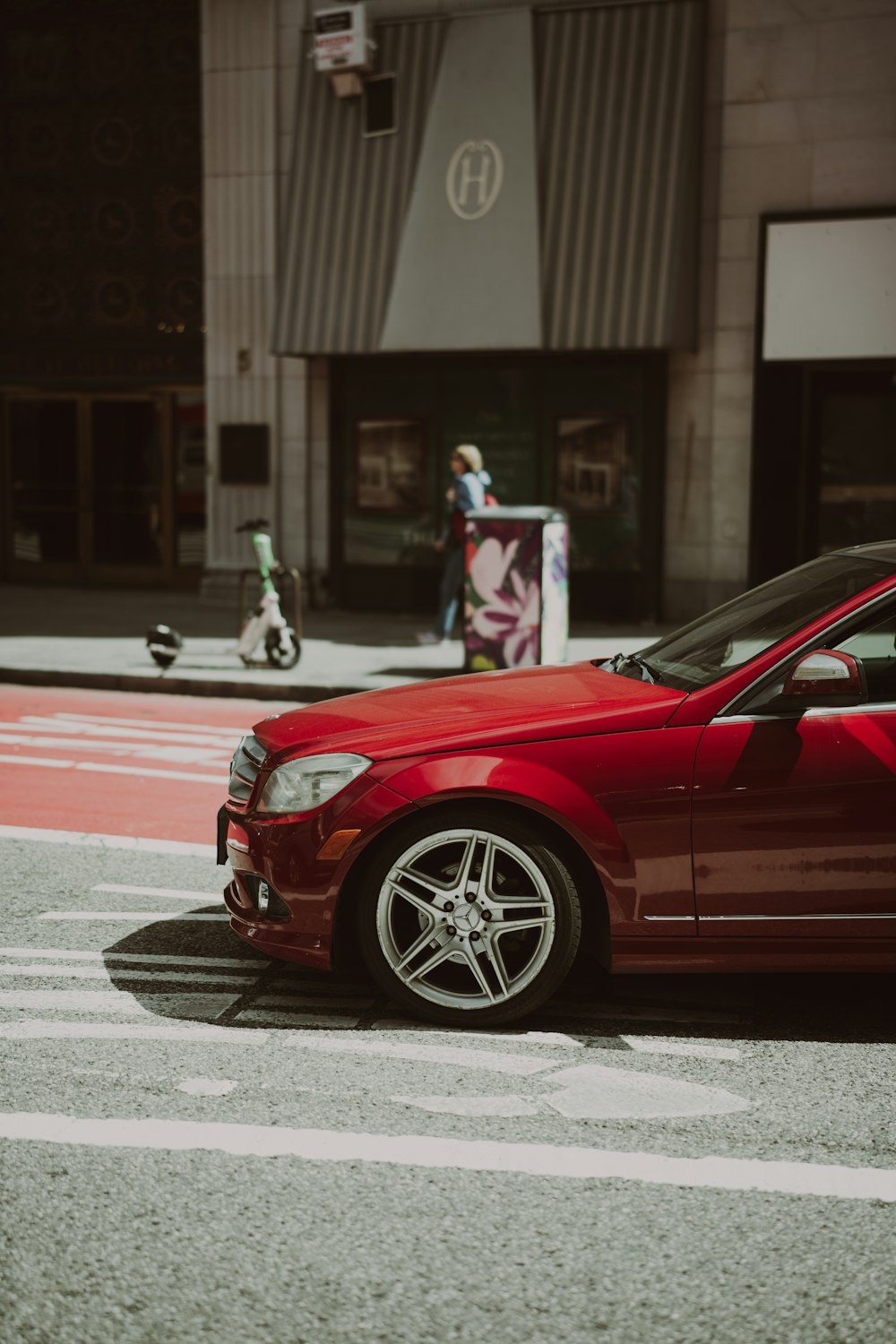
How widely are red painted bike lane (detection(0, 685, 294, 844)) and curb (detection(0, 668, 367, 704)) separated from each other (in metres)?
0.12

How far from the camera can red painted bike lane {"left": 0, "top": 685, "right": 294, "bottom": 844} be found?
24.8 feet

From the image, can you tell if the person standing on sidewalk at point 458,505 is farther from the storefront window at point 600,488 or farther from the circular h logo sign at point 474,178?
the circular h logo sign at point 474,178

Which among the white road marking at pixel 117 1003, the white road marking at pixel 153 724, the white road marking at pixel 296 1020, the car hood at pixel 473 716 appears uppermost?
the car hood at pixel 473 716

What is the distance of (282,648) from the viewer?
13.1 metres

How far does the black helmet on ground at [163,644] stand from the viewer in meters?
12.7

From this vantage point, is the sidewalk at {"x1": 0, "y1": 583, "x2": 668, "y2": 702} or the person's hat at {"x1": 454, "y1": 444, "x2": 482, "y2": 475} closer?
the sidewalk at {"x1": 0, "y1": 583, "x2": 668, "y2": 702}

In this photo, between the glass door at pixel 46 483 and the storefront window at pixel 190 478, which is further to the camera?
the glass door at pixel 46 483

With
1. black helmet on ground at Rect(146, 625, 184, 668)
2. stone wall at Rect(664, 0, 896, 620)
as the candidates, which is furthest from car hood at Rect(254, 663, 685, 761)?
stone wall at Rect(664, 0, 896, 620)

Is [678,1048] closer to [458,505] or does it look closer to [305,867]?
[305,867]

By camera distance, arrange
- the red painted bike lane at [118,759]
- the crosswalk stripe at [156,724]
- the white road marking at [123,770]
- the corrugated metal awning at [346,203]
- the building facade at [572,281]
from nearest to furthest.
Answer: the red painted bike lane at [118,759] → the white road marking at [123,770] → the crosswalk stripe at [156,724] → the building facade at [572,281] → the corrugated metal awning at [346,203]

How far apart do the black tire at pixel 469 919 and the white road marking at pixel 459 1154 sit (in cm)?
76

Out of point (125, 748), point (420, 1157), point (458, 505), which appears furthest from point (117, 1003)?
point (458, 505)

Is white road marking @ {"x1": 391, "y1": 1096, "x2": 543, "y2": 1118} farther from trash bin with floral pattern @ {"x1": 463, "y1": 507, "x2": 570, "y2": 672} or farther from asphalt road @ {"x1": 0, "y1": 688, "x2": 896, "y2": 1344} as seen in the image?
trash bin with floral pattern @ {"x1": 463, "y1": 507, "x2": 570, "y2": 672}

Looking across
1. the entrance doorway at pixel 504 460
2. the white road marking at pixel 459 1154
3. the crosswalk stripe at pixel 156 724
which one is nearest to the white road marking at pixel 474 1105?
the white road marking at pixel 459 1154
